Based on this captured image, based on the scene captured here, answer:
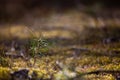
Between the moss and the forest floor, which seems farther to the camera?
the forest floor

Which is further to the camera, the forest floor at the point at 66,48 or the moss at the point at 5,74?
the forest floor at the point at 66,48

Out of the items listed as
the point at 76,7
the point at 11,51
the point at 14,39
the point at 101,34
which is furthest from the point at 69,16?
the point at 11,51

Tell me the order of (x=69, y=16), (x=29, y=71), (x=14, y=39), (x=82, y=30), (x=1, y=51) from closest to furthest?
(x=29, y=71), (x=1, y=51), (x=14, y=39), (x=82, y=30), (x=69, y=16)

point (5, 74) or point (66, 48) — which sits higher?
point (66, 48)

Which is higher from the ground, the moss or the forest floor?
the forest floor

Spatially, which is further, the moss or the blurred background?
the blurred background

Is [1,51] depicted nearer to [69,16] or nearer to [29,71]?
[29,71]

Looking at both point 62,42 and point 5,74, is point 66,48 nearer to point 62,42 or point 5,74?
point 62,42

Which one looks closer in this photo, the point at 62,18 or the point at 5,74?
the point at 5,74

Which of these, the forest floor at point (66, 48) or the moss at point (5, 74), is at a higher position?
the forest floor at point (66, 48)

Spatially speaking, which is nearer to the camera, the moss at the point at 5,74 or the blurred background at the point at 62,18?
the moss at the point at 5,74

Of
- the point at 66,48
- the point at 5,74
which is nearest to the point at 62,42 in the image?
the point at 66,48
